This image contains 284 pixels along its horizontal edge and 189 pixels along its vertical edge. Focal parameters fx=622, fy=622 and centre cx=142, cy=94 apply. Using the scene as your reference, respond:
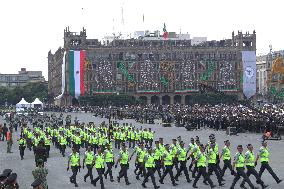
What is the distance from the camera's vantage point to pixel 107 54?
13250cm

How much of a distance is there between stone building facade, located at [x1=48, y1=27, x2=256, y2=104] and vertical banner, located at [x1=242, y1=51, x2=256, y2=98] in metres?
5.31

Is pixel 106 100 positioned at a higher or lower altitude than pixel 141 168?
higher

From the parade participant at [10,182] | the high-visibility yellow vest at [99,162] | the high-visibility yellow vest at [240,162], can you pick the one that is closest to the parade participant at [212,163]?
the high-visibility yellow vest at [240,162]

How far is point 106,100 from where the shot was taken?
120 meters

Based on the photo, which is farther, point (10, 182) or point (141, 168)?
point (141, 168)

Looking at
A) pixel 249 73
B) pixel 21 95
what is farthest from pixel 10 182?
pixel 21 95

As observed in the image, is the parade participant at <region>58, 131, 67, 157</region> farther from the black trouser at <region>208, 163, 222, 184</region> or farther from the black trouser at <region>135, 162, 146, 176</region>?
the black trouser at <region>208, 163, 222, 184</region>

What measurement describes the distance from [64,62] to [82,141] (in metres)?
99.6

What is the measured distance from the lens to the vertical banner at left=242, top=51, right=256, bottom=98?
125375 mm

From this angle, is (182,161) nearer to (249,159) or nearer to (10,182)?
(249,159)

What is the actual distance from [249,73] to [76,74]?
3473cm

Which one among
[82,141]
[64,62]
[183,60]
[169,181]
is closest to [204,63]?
[183,60]

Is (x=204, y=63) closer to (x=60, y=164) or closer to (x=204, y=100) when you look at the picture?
(x=204, y=100)

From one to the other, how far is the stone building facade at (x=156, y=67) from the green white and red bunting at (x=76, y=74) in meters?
2.78
